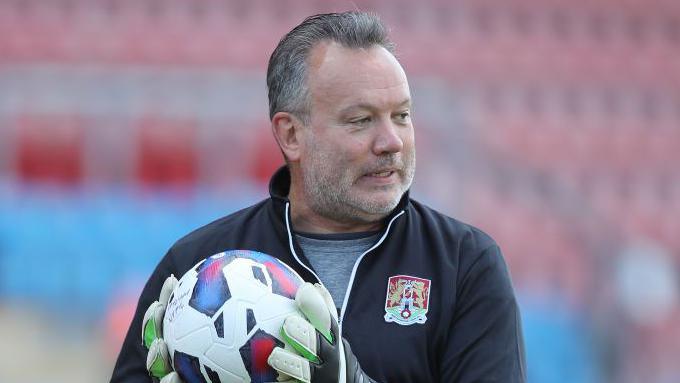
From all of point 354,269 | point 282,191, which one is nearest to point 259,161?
point 282,191

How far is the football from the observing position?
8.23 ft

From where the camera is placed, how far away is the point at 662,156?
10.8 m

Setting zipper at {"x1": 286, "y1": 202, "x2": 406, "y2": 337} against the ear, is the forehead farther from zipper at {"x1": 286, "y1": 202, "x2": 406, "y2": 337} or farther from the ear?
zipper at {"x1": 286, "y1": 202, "x2": 406, "y2": 337}

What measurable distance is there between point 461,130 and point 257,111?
170 cm

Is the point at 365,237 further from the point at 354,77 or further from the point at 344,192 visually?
the point at 354,77

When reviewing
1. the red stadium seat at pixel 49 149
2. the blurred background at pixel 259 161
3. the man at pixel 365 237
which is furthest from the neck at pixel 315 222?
the red stadium seat at pixel 49 149

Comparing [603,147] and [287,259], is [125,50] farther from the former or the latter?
[287,259]

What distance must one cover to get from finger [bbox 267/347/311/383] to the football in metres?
0.04

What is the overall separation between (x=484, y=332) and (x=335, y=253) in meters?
0.44

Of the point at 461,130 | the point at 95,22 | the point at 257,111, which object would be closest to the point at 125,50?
the point at 95,22

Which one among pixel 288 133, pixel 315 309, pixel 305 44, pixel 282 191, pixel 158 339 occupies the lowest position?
pixel 158 339

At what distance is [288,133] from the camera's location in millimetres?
3080

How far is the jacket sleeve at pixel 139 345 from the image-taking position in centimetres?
294

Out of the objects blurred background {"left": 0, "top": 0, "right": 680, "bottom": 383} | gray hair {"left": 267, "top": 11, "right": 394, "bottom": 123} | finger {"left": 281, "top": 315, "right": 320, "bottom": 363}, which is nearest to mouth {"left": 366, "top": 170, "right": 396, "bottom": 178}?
gray hair {"left": 267, "top": 11, "right": 394, "bottom": 123}
